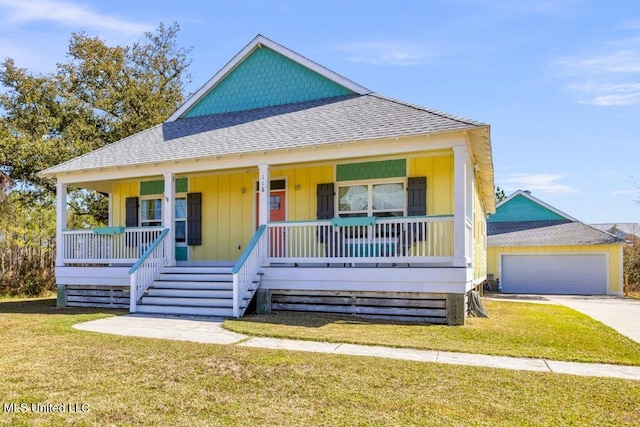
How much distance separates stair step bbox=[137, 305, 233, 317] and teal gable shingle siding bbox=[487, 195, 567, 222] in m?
21.9

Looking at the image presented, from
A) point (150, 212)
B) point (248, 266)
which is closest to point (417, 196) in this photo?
point (248, 266)

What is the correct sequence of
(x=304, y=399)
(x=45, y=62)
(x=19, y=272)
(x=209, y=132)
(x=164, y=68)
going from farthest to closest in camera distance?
1. (x=164, y=68)
2. (x=45, y=62)
3. (x=19, y=272)
4. (x=209, y=132)
5. (x=304, y=399)

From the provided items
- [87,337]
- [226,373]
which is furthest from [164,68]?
[226,373]

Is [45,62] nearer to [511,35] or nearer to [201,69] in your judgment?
[201,69]

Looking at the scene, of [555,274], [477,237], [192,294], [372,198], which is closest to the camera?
[192,294]

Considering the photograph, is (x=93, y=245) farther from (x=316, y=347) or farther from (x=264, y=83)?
(x=316, y=347)

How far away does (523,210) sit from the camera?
88.8ft

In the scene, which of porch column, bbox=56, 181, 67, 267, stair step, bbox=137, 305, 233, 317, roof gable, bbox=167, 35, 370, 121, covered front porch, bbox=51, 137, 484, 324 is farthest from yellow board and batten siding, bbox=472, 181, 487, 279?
porch column, bbox=56, 181, 67, 267

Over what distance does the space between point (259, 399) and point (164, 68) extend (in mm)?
22183

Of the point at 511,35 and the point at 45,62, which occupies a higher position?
the point at 45,62

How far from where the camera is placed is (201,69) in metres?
24.1

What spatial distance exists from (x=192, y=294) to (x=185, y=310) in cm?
48

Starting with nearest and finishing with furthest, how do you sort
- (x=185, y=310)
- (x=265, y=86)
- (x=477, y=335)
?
1. (x=477, y=335)
2. (x=185, y=310)
3. (x=265, y=86)

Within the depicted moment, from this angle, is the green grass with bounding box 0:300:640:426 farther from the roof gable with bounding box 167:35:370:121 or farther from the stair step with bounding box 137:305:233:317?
the roof gable with bounding box 167:35:370:121
